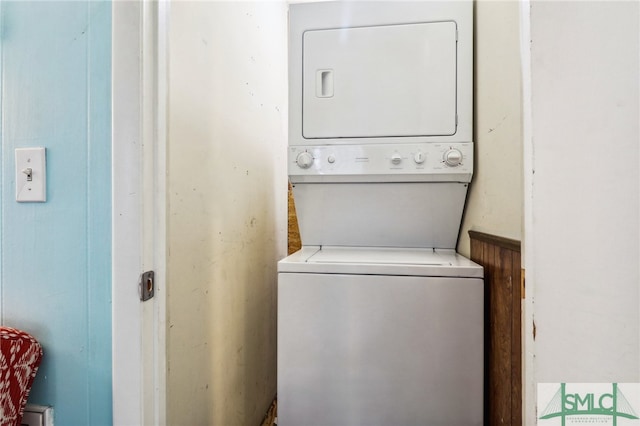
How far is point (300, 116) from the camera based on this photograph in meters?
1.47

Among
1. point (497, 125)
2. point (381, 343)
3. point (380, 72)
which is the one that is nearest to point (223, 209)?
point (381, 343)

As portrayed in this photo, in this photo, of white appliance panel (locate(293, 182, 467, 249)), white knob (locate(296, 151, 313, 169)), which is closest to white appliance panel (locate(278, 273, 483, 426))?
white appliance panel (locate(293, 182, 467, 249))

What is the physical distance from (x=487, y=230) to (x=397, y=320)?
490 millimetres

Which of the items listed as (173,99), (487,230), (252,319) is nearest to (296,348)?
(252,319)

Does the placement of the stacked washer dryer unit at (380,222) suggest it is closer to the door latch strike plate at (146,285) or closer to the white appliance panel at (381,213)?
the white appliance panel at (381,213)

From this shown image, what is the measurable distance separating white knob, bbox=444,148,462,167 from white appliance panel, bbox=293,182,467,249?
116 mm

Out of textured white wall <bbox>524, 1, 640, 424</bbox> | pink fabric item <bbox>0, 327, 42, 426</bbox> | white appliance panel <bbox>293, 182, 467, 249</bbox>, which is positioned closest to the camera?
textured white wall <bbox>524, 1, 640, 424</bbox>

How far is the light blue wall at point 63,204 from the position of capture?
0.80 metres

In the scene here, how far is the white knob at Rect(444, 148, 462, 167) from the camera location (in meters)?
1.31

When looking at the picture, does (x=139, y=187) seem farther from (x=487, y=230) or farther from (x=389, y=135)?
(x=487, y=230)

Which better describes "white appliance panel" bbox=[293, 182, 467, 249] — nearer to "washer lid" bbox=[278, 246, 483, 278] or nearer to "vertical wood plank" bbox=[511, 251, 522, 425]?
"washer lid" bbox=[278, 246, 483, 278]

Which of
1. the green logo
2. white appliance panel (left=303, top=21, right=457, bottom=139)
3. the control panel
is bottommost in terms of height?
the green logo

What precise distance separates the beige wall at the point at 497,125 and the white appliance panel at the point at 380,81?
0.13m

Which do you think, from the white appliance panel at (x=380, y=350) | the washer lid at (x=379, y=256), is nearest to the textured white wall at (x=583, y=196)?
the white appliance panel at (x=380, y=350)
